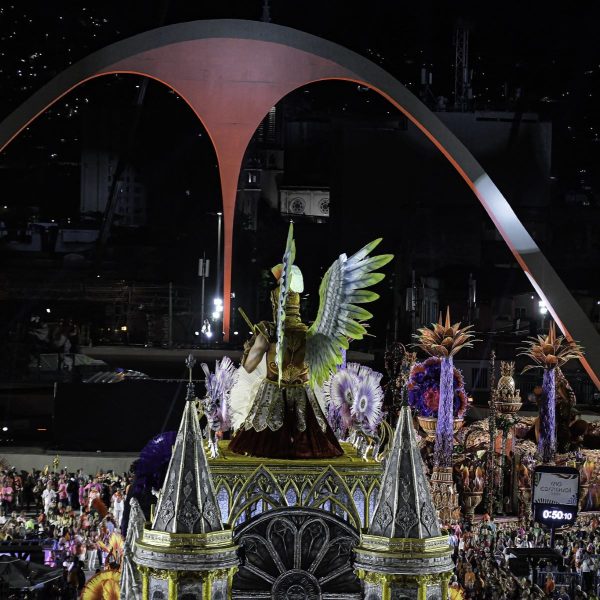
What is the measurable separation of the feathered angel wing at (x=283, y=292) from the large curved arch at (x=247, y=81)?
21569mm

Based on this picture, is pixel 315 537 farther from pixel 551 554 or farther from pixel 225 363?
pixel 551 554

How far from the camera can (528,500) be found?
32.5 meters

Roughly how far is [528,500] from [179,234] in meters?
33.5

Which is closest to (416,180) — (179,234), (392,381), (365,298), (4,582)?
(179,234)

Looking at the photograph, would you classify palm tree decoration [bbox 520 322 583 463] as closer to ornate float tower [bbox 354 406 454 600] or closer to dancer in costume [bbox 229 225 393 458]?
dancer in costume [bbox 229 225 393 458]

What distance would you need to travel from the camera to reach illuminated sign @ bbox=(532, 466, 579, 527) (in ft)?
89.4

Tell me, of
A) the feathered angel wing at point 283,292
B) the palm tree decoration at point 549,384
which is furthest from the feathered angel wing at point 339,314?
the palm tree decoration at point 549,384

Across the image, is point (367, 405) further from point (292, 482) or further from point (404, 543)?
point (404, 543)

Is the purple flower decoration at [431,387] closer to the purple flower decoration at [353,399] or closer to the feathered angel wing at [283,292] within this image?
the purple flower decoration at [353,399]

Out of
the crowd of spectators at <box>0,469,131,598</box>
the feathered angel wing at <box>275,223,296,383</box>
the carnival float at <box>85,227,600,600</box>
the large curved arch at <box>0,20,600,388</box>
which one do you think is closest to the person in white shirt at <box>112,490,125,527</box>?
the crowd of spectators at <box>0,469,131,598</box>

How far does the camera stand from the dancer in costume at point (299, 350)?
14273 mm

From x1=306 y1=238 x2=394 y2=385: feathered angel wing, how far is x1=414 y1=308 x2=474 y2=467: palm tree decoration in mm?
Result: 16905

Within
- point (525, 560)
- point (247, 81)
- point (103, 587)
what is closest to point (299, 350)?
point (103, 587)

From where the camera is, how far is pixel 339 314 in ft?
48.3
